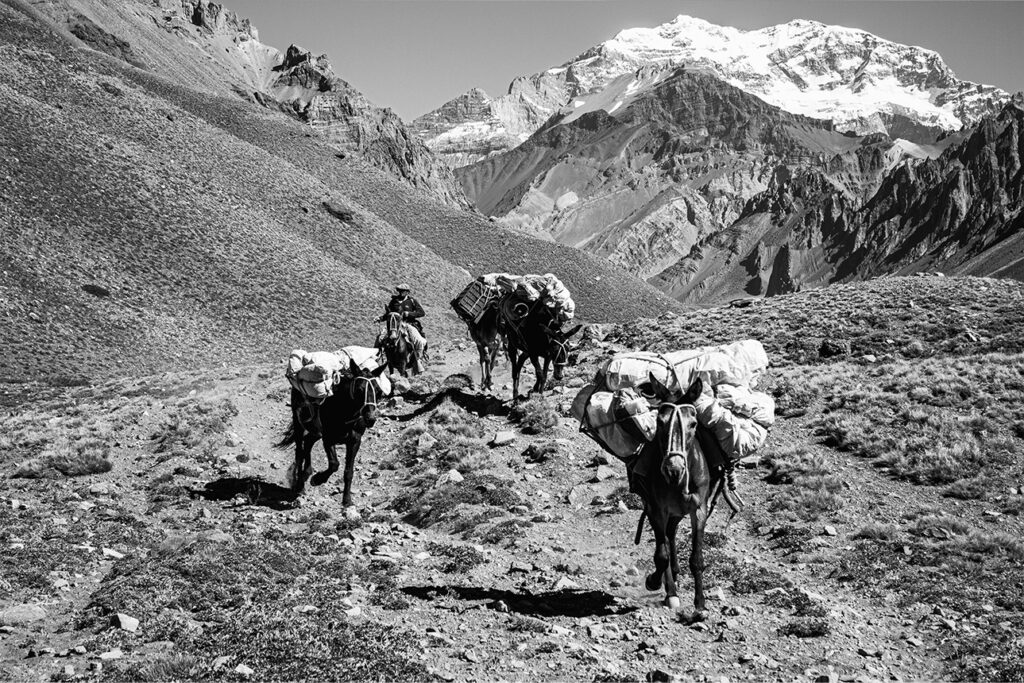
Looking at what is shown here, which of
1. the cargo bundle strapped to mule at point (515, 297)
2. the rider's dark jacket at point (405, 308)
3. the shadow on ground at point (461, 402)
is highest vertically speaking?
the cargo bundle strapped to mule at point (515, 297)

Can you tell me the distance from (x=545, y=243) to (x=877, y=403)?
8817 centimetres

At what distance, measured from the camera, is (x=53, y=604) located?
11.2 metres

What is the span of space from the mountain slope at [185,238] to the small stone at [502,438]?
1204 inches

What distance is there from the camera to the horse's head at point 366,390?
17.4 m

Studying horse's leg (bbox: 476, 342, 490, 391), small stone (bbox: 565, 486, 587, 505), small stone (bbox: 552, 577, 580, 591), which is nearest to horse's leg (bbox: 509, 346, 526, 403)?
horse's leg (bbox: 476, 342, 490, 391)

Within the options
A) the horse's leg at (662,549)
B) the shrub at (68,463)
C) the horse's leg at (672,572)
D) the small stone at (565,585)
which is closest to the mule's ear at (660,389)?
the horse's leg at (662,549)

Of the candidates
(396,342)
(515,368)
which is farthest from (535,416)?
(396,342)

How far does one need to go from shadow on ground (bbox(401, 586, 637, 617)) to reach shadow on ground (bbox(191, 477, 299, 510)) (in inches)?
230

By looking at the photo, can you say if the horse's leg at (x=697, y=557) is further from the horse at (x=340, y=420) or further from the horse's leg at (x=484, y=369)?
the horse's leg at (x=484, y=369)

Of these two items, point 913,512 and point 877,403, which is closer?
point 913,512

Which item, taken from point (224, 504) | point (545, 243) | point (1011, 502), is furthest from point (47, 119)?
point (1011, 502)

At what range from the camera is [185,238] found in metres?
66.8

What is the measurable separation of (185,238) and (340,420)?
2146 inches

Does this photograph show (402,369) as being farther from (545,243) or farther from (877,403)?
(545,243)
